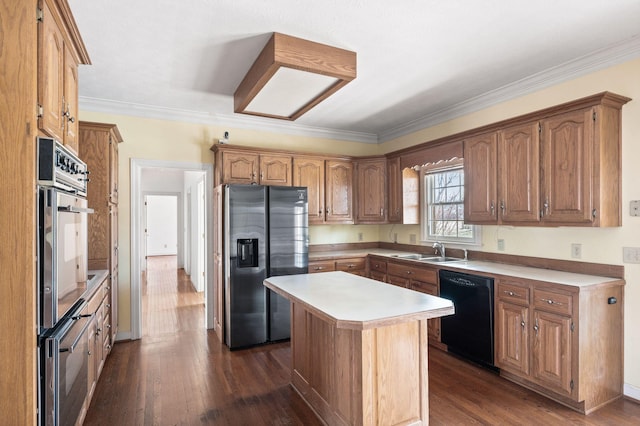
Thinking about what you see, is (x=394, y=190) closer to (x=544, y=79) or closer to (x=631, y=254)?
(x=544, y=79)

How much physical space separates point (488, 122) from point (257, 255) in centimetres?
291

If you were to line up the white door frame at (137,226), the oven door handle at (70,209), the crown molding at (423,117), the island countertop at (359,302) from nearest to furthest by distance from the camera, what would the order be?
the oven door handle at (70,209)
the island countertop at (359,302)
the crown molding at (423,117)
the white door frame at (137,226)

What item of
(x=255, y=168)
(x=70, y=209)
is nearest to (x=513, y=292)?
(x=255, y=168)

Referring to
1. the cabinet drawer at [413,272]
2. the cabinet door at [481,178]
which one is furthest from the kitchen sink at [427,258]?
the cabinet door at [481,178]

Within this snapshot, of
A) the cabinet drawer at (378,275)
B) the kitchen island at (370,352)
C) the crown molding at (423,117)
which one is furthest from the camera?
the cabinet drawer at (378,275)

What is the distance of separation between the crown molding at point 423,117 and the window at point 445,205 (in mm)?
629

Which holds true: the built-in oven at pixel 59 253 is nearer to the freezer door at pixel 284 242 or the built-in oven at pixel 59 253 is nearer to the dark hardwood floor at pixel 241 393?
the dark hardwood floor at pixel 241 393

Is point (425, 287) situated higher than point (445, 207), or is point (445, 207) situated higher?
point (445, 207)

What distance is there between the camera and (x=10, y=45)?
139 cm

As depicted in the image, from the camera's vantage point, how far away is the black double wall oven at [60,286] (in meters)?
1.47

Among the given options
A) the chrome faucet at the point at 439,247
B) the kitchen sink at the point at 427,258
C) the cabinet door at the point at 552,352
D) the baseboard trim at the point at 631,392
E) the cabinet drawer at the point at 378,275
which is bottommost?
the baseboard trim at the point at 631,392

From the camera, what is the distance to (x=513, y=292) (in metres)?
2.88

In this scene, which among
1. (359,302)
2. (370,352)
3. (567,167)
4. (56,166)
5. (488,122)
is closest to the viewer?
(56,166)

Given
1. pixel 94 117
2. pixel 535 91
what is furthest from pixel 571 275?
pixel 94 117
